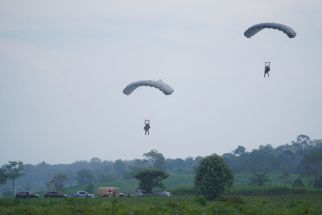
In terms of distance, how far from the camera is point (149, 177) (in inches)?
3314

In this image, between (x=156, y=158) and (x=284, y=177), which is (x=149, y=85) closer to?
(x=284, y=177)

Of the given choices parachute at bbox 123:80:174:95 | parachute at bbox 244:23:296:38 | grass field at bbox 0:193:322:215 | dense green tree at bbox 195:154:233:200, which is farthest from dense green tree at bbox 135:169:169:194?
parachute at bbox 244:23:296:38

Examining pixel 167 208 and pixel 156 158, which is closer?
pixel 167 208

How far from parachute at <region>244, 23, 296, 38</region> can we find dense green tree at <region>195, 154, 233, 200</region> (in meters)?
25.3

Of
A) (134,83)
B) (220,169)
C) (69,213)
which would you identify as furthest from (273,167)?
(69,213)

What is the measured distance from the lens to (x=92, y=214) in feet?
112

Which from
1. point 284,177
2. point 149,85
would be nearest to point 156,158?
point 284,177

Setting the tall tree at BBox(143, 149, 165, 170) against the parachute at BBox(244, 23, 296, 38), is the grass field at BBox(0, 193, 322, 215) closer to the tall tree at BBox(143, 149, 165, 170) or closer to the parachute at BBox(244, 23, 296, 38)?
the parachute at BBox(244, 23, 296, 38)

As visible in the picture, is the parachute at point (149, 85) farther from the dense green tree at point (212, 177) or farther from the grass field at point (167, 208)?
the dense green tree at point (212, 177)

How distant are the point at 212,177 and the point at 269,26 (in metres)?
27.1

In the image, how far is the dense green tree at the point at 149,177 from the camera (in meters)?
83.9

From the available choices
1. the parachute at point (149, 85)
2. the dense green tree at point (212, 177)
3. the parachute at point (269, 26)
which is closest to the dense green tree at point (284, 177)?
the dense green tree at point (212, 177)

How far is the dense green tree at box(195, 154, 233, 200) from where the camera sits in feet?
234

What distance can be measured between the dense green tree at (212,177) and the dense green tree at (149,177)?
39.2ft
